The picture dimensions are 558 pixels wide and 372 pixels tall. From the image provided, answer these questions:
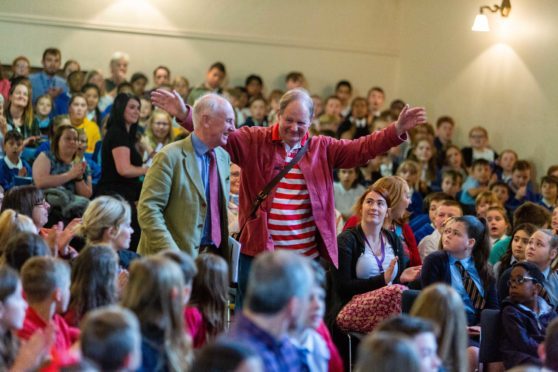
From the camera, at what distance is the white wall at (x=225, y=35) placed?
10.7 m

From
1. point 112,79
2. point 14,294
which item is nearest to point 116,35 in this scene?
point 112,79

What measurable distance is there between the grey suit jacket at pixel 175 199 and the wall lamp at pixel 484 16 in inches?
221

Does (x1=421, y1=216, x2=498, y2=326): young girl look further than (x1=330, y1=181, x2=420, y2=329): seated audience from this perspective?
No

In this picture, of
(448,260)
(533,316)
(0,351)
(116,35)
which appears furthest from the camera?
(116,35)

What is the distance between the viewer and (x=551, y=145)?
9.23 meters

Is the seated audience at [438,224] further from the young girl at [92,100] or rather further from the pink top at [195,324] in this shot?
the young girl at [92,100]

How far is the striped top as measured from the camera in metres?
4.81

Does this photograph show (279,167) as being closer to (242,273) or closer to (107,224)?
(242,273)

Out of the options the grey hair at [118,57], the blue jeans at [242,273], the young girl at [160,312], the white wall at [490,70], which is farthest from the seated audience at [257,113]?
the young girl at [160,312]

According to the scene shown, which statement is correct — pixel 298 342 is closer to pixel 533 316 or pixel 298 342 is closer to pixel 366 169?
pixel 533 316

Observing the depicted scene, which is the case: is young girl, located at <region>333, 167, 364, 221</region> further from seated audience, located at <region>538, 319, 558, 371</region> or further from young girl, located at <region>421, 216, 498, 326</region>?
seated audience, located at <region>538, 319, 558, 371</region>

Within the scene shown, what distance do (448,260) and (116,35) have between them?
6.66 metres

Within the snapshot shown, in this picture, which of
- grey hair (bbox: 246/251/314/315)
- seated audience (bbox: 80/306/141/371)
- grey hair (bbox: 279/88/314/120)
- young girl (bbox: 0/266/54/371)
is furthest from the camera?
grey hair (bbox: 279/88/314/120)

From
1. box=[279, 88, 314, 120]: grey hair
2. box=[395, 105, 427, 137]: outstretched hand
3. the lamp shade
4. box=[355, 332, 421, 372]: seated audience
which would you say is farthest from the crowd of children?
the lamp shade
